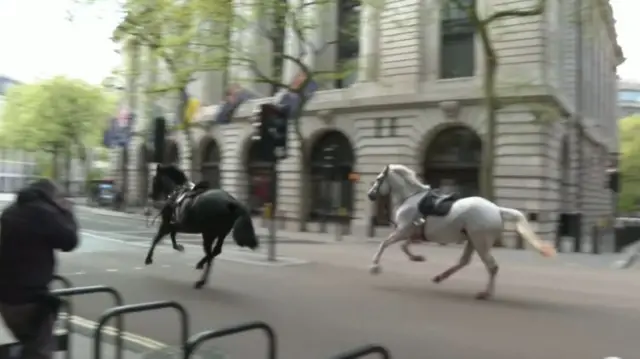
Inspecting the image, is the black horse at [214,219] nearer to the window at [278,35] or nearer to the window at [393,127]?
the window at [278,35]

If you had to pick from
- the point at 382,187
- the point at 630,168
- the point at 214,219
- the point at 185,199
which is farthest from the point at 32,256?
the point at 630,168

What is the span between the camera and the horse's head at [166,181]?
13.5m

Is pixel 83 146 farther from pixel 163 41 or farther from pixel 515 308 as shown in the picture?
pixel 515 308

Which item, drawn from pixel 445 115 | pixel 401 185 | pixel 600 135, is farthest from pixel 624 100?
pixel 401 185

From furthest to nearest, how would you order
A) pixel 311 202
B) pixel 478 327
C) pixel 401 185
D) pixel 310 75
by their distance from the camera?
pixel 311 202
pixel 310 75
pixel 401 185
pixel 478 327

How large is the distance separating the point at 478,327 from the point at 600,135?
126 ft

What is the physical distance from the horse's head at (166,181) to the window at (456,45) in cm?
1940

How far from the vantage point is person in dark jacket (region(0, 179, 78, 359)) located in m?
4.95

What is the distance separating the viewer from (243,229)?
39.3ft

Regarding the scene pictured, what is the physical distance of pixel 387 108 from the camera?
31078mm

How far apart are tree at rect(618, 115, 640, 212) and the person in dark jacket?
2511 inches

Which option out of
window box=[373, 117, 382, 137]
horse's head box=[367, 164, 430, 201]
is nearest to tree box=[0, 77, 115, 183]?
window box=[373, 117, 382, 137]

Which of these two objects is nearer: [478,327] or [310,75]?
[478,327]

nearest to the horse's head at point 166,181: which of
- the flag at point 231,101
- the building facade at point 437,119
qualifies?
the building facade at point 437,119
